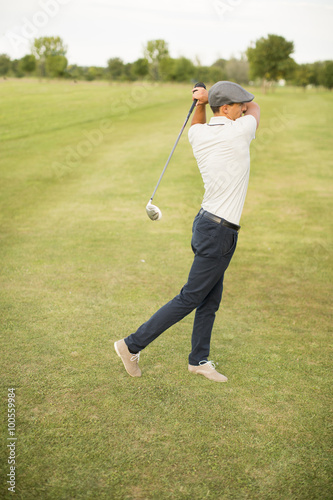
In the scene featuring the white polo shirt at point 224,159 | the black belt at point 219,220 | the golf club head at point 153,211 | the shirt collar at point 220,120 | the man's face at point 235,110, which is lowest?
the golf club head at point 153,211

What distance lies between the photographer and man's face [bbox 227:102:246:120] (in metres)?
3.66

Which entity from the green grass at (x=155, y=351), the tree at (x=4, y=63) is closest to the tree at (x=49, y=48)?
the tree at (x=4, y=63)

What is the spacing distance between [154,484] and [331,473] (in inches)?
46.8

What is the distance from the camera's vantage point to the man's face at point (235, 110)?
3.66m

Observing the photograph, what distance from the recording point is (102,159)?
15367 mm

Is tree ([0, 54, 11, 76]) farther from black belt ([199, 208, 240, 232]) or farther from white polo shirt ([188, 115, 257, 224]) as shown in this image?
black belt ([199, 208, 240, 232])

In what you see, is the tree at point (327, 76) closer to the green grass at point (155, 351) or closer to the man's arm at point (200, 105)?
the green grass at point (155, 351)

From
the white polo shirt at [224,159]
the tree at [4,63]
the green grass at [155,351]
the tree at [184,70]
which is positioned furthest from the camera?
the tree at [184,70]

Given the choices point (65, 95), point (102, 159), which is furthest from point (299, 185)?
point (65, 95)

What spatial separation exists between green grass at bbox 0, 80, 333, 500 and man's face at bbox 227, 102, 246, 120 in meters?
2.29

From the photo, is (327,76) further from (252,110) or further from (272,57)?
(252,110)

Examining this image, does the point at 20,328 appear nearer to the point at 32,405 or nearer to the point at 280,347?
the point at 32,405

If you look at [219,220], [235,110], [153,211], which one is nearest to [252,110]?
[235,110]

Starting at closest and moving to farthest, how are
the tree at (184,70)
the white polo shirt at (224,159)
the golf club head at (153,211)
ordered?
the white polo shirt at (224,159) → the golf club head at (153,211) → the tree at (184,70)
